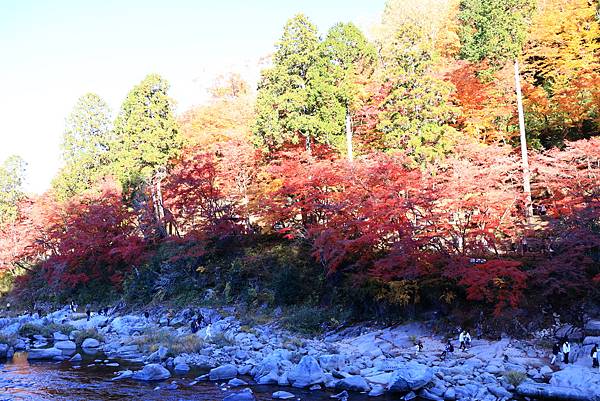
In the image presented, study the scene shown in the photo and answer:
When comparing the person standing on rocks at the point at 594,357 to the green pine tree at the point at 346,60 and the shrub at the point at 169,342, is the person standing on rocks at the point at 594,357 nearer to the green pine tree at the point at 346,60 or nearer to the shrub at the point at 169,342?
the shrub at the point at 169,342

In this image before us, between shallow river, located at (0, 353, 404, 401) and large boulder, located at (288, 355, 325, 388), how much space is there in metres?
0.39

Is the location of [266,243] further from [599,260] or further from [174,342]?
[599,260]

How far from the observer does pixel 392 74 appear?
76.7 feet

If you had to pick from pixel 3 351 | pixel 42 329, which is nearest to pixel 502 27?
pixel 3 351

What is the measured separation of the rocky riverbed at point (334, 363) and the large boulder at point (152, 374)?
3cm

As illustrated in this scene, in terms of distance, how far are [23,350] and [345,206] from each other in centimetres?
1422

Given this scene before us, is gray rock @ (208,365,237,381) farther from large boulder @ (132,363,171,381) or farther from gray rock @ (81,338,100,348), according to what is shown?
gray rock @ (81,338,100,348)

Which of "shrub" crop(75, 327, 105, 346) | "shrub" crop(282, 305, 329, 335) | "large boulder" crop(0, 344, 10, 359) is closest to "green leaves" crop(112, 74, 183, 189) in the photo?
"shrub" crop(75, 327, 105, 346)

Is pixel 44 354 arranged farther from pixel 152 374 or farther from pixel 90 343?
pixel 152 374

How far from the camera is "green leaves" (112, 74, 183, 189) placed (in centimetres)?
2983

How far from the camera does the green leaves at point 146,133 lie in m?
29.8

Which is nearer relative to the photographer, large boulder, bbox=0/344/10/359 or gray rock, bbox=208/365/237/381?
gray rock, bbox=208/365/237/381

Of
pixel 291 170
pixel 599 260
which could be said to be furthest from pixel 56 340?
pixel 599 260

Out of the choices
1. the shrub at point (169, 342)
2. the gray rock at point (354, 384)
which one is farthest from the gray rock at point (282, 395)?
the shrub at point (169, 342)
